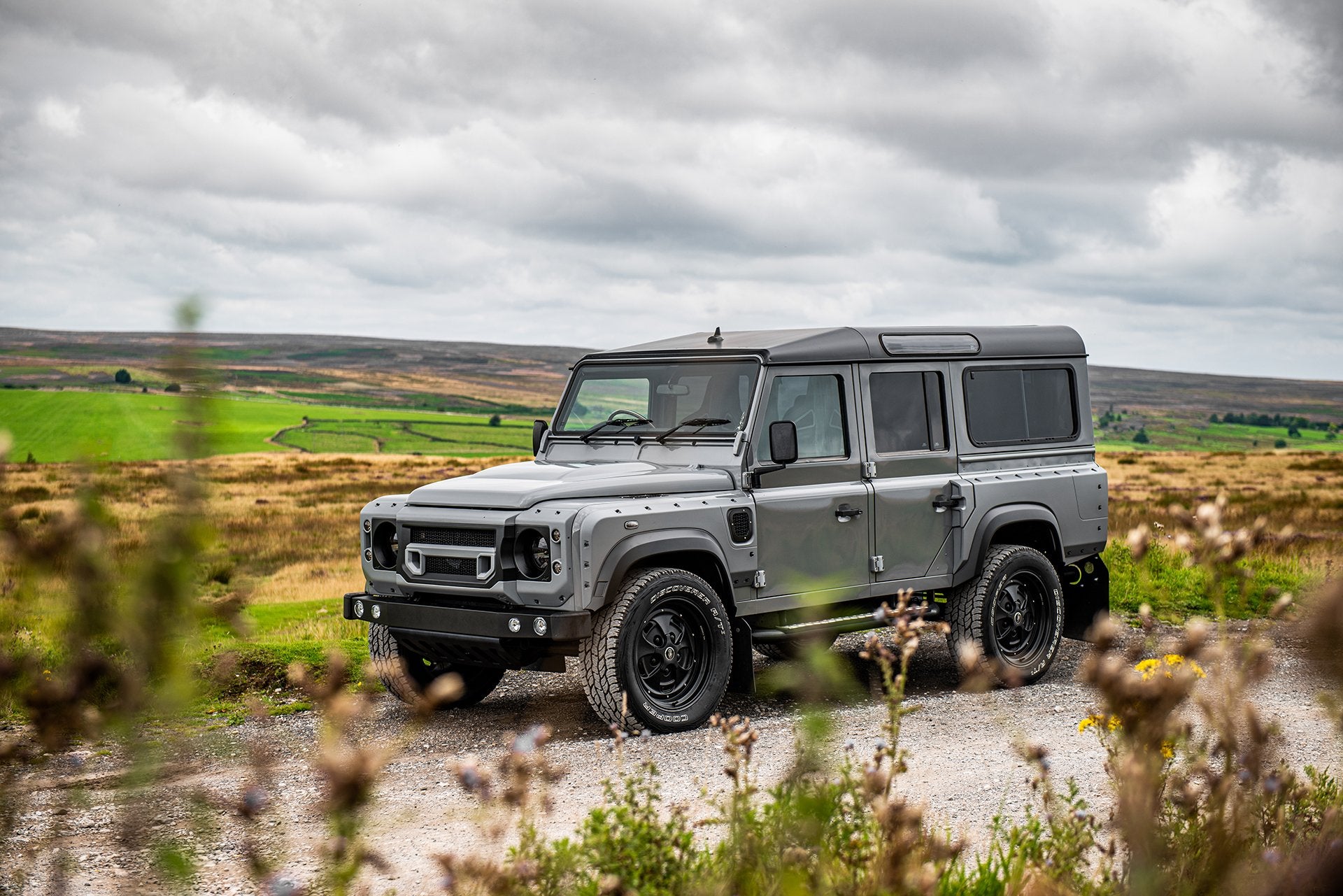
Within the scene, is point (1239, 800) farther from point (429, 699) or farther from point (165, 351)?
point (165, 351)

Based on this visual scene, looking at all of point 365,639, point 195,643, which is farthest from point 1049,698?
point 195,643

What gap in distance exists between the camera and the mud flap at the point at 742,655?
8328mm

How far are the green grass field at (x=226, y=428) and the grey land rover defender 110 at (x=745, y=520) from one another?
170 centimetres

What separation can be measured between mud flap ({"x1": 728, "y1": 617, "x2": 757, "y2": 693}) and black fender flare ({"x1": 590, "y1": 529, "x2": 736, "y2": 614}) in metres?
0.52

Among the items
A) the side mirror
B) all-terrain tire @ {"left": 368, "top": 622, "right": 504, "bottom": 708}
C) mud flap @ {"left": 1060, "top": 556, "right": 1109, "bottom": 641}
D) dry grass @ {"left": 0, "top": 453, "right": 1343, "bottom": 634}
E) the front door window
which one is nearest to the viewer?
dry grass @ {"left": 0, "top": 453, "right": 1343, "bottom": 634}

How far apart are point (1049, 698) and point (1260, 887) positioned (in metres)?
7.20

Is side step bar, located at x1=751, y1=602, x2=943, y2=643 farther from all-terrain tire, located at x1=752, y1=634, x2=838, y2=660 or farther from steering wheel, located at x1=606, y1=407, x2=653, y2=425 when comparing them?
steering wheel, located at x1=606, y1=407, x2=653, y2=425

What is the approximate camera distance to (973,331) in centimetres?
1014

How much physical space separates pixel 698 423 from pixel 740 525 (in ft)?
2.87

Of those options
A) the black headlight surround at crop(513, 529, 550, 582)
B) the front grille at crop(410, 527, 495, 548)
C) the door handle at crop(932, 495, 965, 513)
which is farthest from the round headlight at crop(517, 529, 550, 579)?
the door handle at crop(932, 495, 965, 513)

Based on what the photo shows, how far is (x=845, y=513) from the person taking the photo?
879cm

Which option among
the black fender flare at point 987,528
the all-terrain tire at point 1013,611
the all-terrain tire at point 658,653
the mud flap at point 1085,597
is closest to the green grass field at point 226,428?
the all-terrain tire at point 658,653

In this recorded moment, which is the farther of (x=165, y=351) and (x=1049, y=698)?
(x=1049, y=698)

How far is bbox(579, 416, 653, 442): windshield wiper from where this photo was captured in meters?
9.26
